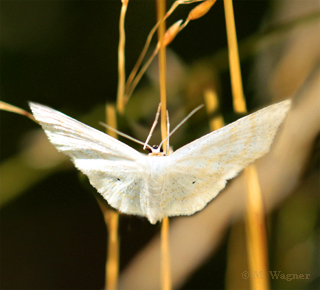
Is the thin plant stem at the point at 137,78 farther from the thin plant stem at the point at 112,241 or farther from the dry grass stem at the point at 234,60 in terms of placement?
the dry grass stem at the point at 234,60

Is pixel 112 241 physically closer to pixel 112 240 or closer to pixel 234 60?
pixel 112 240

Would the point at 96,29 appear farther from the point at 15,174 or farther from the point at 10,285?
the point at 10,285

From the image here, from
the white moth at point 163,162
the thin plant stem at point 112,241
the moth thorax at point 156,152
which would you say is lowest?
the thin plant stem at point 112,241

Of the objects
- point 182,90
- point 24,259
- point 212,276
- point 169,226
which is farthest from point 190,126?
point 24,259

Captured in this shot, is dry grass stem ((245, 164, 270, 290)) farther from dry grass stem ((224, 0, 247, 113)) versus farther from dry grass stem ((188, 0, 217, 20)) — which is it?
dry grass stem ((188, 0, 217, 20))

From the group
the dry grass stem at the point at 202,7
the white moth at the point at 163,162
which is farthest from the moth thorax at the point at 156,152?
the dry grass stem at the point at 202,7
